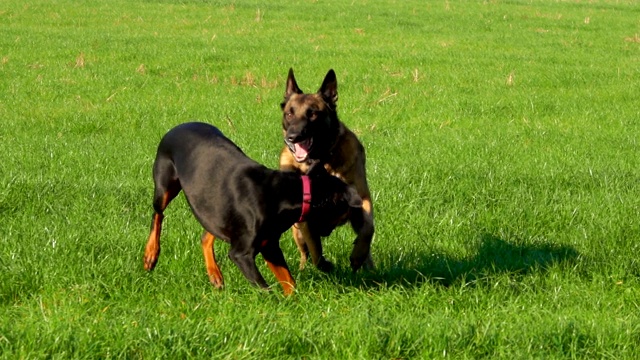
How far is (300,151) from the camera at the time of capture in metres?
6.88

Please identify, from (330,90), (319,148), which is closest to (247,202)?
(319,148)

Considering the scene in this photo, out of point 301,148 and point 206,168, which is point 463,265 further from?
point 206,168

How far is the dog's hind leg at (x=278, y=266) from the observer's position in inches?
231

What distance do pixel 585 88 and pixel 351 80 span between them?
4.47m

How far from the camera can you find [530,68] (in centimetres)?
1942

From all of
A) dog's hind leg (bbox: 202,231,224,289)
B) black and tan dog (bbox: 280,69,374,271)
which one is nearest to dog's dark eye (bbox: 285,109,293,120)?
black and tan dog (bbox: 280,69,374,271)

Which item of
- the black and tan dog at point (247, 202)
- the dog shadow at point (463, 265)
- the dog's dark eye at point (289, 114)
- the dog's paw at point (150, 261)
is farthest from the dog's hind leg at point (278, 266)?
the dog's dark eye at point (289, 114)

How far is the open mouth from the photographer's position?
22.5ft

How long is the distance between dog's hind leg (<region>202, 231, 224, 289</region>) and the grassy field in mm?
85

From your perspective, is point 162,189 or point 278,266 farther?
point 162,189

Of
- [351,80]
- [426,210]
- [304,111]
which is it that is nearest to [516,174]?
[426,210]

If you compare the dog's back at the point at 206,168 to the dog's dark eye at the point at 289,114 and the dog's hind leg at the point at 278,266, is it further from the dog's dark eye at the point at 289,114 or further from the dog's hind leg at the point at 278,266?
the dog's dark eye at the point at 289,114

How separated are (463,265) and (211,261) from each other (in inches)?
73.9

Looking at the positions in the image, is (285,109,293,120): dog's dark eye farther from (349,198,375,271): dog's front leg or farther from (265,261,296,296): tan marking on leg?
(265,261,296,296): tan marking on leg
